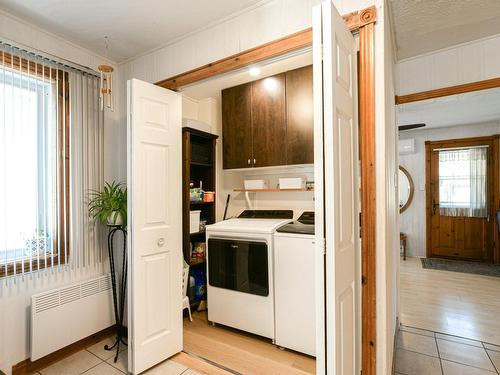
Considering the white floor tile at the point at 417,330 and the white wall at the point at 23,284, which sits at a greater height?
the white wall at the point at 23,284

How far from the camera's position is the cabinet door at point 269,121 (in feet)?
9.20

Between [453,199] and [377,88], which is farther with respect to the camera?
[453,199]

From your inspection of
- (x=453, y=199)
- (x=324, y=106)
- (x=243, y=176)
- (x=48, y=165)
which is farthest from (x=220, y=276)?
(x=453, y=199)

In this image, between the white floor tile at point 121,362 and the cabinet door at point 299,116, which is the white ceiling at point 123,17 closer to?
the cabinet door at point 299,116

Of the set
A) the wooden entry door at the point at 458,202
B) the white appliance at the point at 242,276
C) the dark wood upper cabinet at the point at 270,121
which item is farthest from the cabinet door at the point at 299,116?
the wooden entry door at the point at 458,202

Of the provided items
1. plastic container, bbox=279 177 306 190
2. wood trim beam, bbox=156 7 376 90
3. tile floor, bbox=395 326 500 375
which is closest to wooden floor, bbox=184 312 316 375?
tile floor, bbox=395 326 500 375

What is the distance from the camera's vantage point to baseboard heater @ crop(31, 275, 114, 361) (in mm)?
1934

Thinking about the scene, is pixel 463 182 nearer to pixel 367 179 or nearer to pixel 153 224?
pixel 367 179

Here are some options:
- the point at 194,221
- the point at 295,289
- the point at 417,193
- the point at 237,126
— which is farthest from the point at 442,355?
the point at 417,193

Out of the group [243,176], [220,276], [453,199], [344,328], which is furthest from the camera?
[453,199]

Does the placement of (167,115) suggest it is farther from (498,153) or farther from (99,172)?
(498,153)

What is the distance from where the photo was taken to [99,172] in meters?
2.39

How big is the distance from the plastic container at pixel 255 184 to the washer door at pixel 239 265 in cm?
84

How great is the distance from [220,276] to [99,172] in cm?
144
